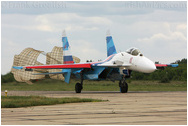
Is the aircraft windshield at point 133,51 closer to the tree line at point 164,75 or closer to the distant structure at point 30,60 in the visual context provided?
the distant structure at point 30,60

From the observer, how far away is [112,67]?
3022 cm

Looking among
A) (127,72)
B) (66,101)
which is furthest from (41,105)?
(127,72)

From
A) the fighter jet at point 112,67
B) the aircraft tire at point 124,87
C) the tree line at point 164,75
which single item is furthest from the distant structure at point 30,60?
the aircraft tire at point 124,87

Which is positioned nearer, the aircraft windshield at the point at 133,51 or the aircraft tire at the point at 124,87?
the aircraft windshield at the point at 133,51

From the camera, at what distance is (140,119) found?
13.0m

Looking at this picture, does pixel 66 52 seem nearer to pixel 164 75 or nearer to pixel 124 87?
pixel 124 87

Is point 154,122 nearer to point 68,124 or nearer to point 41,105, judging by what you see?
point 68,124

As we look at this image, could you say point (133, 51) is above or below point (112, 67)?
above

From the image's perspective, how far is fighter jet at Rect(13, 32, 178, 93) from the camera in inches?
1112

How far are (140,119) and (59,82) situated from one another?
95.6ft

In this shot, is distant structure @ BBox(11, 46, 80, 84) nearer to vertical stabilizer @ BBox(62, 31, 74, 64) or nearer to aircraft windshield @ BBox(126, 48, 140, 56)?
vertical stabilizer @ BBox(62, 31, 74, 64)

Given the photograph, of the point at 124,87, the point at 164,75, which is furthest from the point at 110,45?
the point at 164,75

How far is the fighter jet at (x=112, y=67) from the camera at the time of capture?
92.6ft

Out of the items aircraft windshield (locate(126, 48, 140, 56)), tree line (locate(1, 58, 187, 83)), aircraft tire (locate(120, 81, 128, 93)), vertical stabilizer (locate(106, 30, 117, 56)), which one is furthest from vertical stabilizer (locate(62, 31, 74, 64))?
tree line (locate(1, 58, 187, 83))
